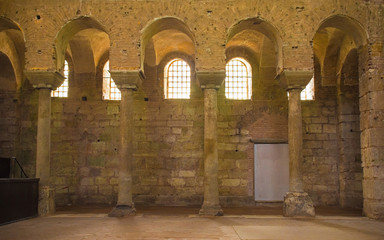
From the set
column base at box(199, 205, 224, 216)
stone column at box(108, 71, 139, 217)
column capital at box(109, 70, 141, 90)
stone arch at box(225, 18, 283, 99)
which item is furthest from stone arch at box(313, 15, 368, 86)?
column base at box(199, 205, 224, 216)

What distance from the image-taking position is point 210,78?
9.82 metres

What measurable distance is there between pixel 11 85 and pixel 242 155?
27.3 feet

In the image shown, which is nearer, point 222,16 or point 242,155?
point 222,16

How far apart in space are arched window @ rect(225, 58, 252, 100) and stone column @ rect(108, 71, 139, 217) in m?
4.27

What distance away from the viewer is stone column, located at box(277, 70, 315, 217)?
9.30 meters

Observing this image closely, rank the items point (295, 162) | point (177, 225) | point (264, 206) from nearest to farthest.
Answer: point (177, 225) < point (295, 162) < point (264, 206)

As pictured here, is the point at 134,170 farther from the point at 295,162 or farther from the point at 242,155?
the point at 295,162

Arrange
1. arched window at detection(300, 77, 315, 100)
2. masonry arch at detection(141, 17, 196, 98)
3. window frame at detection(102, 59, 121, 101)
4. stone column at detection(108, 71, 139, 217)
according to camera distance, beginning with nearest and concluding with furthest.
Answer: stone column at detection(108, 71, 139, 217) → masonry arch at detection(141, 17, 196, 98) → arched window at detection(300, 77, 315, 100) → window frame at detection(102, 59, 121, 101)

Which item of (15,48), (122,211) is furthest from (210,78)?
(15,48)

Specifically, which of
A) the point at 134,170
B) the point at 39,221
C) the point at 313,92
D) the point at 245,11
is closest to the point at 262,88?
the point at 313,92

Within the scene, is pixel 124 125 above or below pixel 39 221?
above

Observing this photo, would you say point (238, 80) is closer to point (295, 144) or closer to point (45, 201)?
point (295, 144)

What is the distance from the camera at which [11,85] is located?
500 inches

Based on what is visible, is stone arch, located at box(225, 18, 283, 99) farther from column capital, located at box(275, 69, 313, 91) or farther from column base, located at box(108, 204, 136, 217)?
column base, located at box(108, 204, 136, 217)
